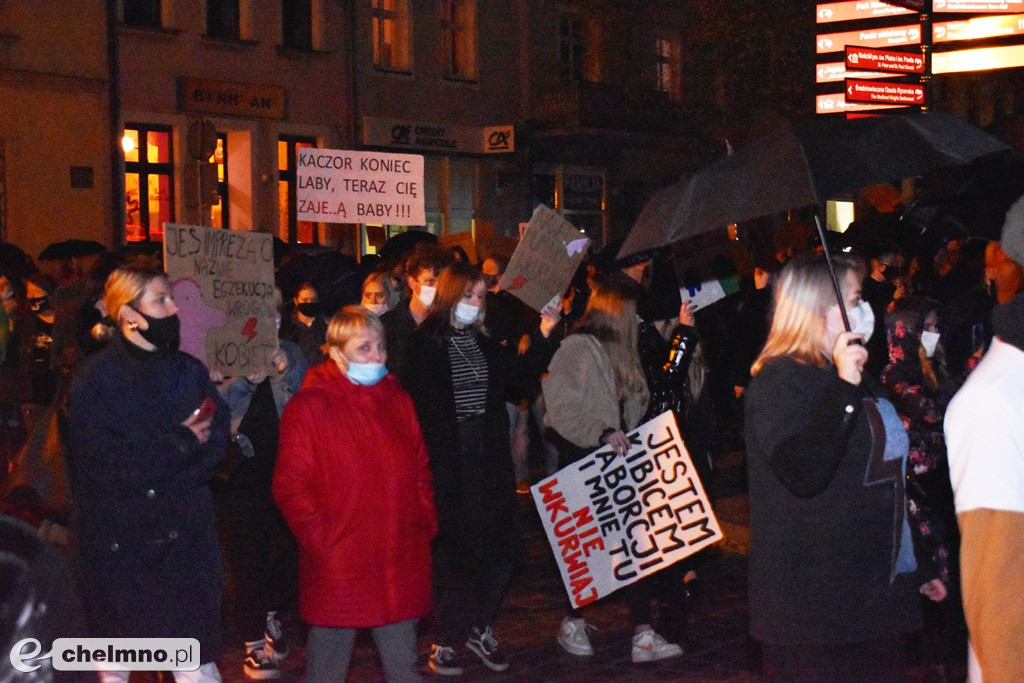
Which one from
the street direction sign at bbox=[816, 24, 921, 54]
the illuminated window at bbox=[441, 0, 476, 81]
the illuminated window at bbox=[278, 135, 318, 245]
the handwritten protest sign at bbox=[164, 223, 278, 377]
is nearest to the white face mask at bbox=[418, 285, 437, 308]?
the handwritten protest sign at bbox=[164, 223, 278, 377]

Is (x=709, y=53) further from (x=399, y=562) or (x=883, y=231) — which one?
(x=399, y=562)

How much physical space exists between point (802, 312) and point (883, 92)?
9.12m

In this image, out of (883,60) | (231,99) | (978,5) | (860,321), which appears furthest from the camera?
(231,99)

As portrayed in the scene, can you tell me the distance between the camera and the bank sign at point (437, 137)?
25172 millimetres

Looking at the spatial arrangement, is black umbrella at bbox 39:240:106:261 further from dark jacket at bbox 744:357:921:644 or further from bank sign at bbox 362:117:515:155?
bank sign at bbox 362:117:515:155

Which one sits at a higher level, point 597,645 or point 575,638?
point 575,638

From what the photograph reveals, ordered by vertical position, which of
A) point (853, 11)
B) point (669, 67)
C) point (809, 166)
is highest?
point (669, 67)

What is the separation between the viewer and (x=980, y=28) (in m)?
14.3

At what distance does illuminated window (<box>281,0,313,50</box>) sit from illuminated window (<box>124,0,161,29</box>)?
2.74 metres

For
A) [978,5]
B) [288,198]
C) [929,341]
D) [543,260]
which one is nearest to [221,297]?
[543,260]

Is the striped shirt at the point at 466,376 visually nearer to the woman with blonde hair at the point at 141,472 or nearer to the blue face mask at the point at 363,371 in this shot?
the blue face mask at the point at 363,371

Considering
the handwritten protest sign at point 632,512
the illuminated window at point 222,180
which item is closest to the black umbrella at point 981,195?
the handwritten protest sign at point 632,512

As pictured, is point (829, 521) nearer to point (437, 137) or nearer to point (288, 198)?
point (288, 198)

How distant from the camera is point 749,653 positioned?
21.9 feet
